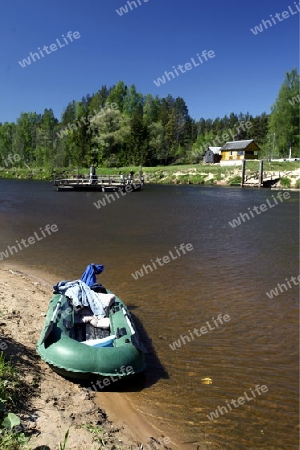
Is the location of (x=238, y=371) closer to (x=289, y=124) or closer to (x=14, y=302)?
(x=14, y=302)

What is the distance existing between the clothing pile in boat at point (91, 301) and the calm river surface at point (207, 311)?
3.57 feet

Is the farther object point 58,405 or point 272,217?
point 272,217

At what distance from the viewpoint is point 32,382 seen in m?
5.01

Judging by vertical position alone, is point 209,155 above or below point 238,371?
above

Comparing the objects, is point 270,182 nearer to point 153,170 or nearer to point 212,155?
point 153,170

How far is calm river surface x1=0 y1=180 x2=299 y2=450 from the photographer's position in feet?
17.2

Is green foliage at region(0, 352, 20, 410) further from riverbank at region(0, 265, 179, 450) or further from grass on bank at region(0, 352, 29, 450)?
riverbank at region(0, 265, 179, 450)

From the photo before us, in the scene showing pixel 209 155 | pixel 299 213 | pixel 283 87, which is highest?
pixel 283 87

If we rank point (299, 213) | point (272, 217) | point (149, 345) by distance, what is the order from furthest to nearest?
point (299, 213) → point (272, 217) → point (149, 345)

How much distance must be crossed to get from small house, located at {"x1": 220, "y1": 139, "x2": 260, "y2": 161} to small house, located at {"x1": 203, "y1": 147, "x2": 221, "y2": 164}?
411 cm

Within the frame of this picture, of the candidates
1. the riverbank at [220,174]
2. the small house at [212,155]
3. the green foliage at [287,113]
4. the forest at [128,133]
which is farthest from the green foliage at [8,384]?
the small house at [212,155]

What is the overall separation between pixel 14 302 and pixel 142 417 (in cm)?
423

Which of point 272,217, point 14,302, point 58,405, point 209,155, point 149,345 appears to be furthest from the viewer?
point 209,155

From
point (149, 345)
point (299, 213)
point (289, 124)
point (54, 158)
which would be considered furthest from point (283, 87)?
point (149, 345)
